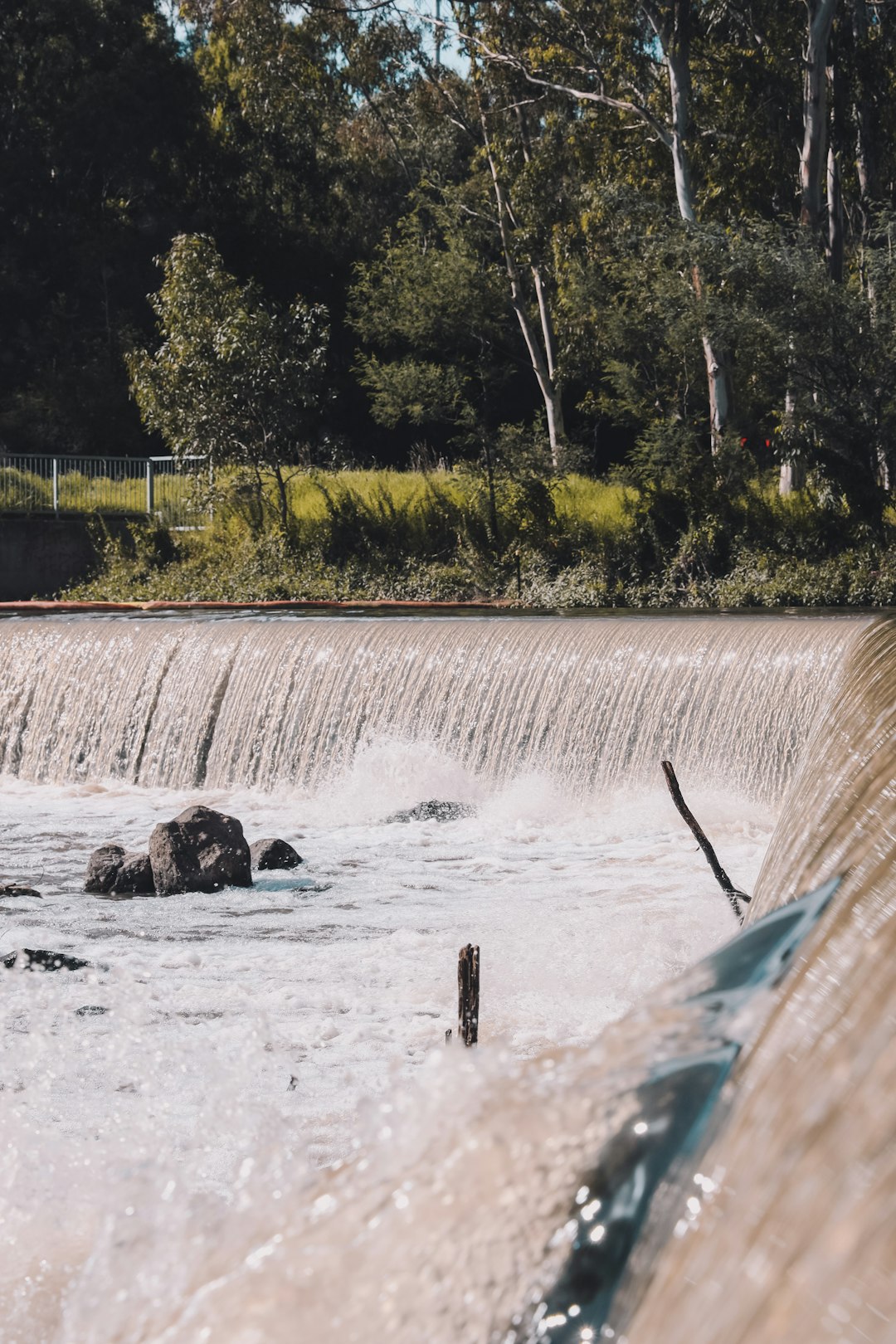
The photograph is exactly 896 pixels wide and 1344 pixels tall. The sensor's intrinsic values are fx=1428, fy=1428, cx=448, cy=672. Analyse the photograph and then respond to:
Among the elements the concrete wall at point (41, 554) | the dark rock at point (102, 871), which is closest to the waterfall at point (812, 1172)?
the dark rock at point (102, 871)

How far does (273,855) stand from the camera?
300 inches

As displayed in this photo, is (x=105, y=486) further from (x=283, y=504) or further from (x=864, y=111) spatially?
(x=864, y=111)

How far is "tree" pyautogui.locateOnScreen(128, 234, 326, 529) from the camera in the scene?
21.3 m

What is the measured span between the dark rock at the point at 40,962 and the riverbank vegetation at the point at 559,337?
540 inches

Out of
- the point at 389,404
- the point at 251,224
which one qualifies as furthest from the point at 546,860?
the point at 251,224

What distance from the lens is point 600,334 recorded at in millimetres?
22234

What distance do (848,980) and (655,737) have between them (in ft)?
25.3

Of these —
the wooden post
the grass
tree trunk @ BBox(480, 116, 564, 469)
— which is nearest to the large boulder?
the wooden post

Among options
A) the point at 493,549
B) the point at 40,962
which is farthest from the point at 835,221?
the point at 40,962

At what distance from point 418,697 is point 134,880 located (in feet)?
12.1

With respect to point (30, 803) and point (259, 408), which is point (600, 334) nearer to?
point (259, 408)

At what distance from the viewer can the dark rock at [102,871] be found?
706 cm

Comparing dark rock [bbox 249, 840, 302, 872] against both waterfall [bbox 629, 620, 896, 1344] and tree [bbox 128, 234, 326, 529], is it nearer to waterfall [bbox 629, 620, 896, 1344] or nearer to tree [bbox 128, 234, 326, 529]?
waterfall [bbox 629, 620, 896, 1344]

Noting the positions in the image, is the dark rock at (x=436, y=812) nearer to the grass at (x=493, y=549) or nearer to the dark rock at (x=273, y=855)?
the dark rock at (x=273, y=855)
